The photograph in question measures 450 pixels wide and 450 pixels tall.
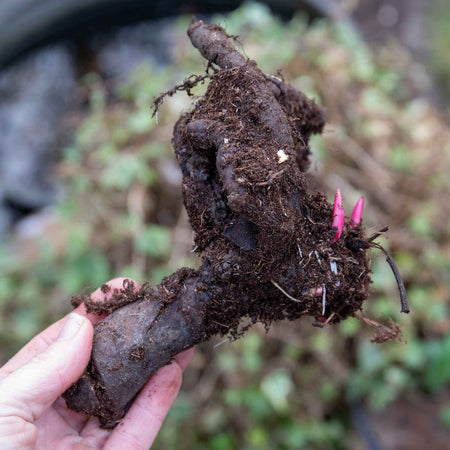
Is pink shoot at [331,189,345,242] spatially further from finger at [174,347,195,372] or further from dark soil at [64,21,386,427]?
finger at [174,347,195,372]

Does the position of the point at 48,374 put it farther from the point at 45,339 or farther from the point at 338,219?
the point at 338,219

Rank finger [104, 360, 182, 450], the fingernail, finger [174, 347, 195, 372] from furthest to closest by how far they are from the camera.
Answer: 1. finger [174, 347, 195, 372]
2. finger [104, 360, 182, 450]
3. the fingernail

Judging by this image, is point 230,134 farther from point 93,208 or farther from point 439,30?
point 439,30

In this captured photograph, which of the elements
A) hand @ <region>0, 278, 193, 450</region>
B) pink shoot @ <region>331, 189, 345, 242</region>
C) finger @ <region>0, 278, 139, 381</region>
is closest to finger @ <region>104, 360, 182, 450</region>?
hand @ <region>0, 278, 193, 450</region>

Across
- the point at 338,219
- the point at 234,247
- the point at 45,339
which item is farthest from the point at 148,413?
the point at 338,219

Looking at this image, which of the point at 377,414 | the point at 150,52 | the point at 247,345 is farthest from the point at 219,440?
the point at 150,52

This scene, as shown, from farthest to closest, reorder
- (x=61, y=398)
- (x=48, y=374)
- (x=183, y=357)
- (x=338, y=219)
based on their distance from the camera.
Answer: (x=183, y=357), (x=61, y=398), (x=338, y=219), (x=48, y=374)
